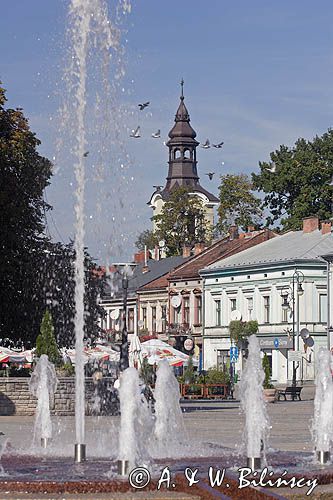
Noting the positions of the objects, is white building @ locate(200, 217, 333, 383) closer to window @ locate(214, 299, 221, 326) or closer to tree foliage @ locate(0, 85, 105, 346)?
window @ locate(214, 299, 221, 326)

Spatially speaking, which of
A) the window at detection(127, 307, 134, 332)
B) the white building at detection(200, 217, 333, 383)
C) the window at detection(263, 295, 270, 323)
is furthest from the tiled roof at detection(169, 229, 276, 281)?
the window at detection(127, 307, 134, 332)

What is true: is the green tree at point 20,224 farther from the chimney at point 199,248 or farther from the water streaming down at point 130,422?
the chimney at point 199,248

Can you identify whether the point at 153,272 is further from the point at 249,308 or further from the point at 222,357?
the point at 249,308

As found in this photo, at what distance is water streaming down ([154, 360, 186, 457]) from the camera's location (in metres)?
21.1

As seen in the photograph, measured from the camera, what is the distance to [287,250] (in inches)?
2945

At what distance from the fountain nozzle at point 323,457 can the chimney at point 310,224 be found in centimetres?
6197

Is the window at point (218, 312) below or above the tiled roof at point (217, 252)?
below

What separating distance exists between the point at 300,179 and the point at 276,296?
39.8 feet

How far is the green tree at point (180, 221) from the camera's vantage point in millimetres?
98312

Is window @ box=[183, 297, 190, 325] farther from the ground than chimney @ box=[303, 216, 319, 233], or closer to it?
closer to it

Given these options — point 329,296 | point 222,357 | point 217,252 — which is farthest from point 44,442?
point 217,252

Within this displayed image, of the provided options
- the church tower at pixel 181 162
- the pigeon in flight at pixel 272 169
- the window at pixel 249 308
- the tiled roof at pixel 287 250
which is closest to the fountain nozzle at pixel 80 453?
the tiled roof at pixel 287 250

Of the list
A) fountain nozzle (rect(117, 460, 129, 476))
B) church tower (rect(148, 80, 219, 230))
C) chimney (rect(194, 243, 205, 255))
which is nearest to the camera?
fountain nozzle (rect(117, 460, 129, 476))

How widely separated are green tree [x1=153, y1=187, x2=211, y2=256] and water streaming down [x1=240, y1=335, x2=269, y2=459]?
266 feet
